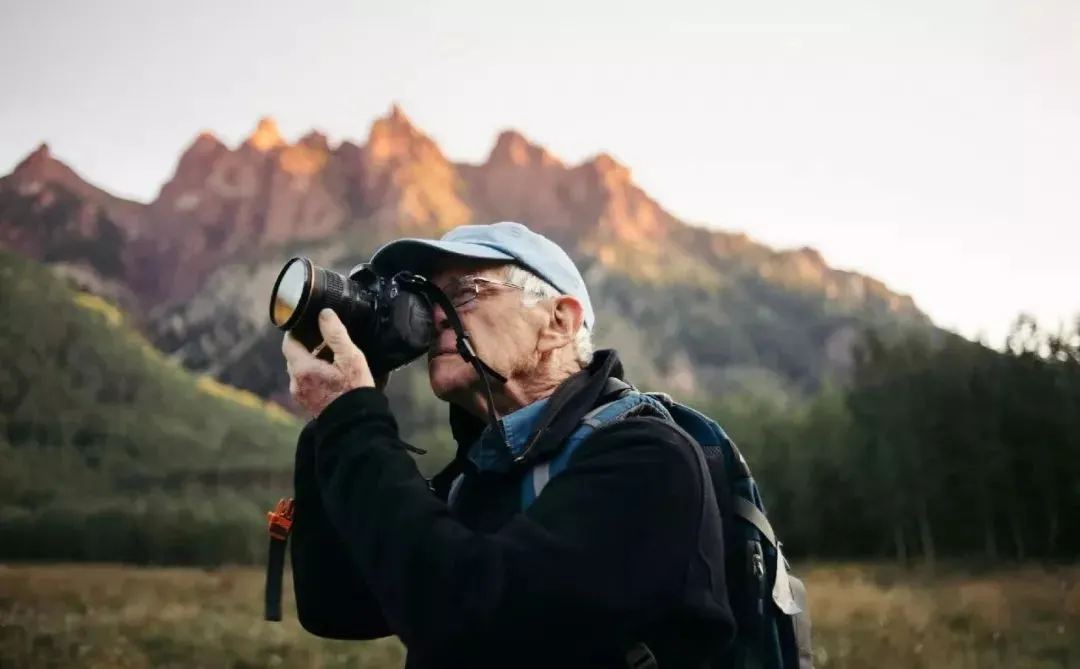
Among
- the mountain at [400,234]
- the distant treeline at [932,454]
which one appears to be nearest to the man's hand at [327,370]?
the mountain at [400,234]

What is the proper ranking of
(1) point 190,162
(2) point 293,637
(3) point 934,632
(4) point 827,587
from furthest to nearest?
(1) point 190,162
(4) point 827,587
(3) point 934,632
(2) point 293,637

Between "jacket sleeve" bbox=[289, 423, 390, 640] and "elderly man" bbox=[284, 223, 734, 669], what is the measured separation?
21 cm

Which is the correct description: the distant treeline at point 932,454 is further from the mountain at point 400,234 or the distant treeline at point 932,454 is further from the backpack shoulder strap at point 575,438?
the backpack shoulder strap at point 575,438

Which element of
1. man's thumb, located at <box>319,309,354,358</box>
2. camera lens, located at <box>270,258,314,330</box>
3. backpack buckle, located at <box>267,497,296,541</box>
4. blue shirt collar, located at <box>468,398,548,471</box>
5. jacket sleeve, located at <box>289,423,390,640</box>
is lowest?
jacket sleeve, located at <box>289,423,390,640</box>

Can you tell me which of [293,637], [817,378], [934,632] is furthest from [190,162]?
[934,632]

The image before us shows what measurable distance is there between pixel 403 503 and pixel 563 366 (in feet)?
1.07

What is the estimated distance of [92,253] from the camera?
10.3 meters

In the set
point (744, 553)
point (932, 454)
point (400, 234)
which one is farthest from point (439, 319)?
point (400, 234)

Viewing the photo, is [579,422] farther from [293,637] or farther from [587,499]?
[293,637]

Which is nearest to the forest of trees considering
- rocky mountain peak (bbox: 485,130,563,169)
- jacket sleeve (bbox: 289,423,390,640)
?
jacket sleeve (bbox: 289,423,390,640)

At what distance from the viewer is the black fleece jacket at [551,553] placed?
81 cm

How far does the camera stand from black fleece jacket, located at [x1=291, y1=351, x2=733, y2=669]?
2.65ft

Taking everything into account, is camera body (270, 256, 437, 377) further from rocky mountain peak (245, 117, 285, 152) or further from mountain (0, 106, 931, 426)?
rocky mountain peak (245, 117, 285, 152)

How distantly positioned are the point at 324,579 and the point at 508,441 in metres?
0.36
